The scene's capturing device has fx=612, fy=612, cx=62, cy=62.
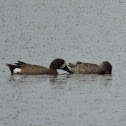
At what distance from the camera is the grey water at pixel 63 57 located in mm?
11227

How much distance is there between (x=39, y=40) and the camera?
71.2 ft

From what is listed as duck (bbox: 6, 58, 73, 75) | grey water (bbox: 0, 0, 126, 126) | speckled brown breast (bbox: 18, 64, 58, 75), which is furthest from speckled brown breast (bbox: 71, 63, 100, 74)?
speckled brown breast (bbox: 18, 64, 58, 75)

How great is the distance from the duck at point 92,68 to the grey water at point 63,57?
25cm

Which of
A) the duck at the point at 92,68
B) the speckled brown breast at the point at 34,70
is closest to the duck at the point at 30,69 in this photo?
the speckled brown breast at the point at 34,70

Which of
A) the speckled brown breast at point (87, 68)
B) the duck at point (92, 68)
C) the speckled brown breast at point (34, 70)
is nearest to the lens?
the speckled brown breast at point (34, 70)

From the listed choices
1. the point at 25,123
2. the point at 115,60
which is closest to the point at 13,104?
the point at 25,123

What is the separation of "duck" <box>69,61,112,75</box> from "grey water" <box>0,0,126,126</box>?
0.82ft

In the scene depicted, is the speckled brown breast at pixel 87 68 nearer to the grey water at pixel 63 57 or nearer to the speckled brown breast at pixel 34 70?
the grey water at pixel 63 57

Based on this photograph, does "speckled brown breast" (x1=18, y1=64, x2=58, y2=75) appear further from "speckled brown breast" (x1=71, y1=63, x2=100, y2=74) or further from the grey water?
"speckled brown breast" (x1=71, y1=63, x2=100, y2=74)

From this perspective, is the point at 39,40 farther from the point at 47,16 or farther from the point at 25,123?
the point at 25,123

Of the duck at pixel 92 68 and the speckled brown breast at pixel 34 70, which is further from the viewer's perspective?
the duck at pixel 92 68

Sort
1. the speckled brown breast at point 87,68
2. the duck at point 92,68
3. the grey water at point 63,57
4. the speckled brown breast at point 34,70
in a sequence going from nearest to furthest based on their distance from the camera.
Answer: the grey water at point 63,57
the speckled brown breast at point 34,70
the duck at point 92,68
the speckled brown breast at point 87,68

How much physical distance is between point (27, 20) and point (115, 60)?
28.7ft

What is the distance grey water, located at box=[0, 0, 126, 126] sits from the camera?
1123 cm
